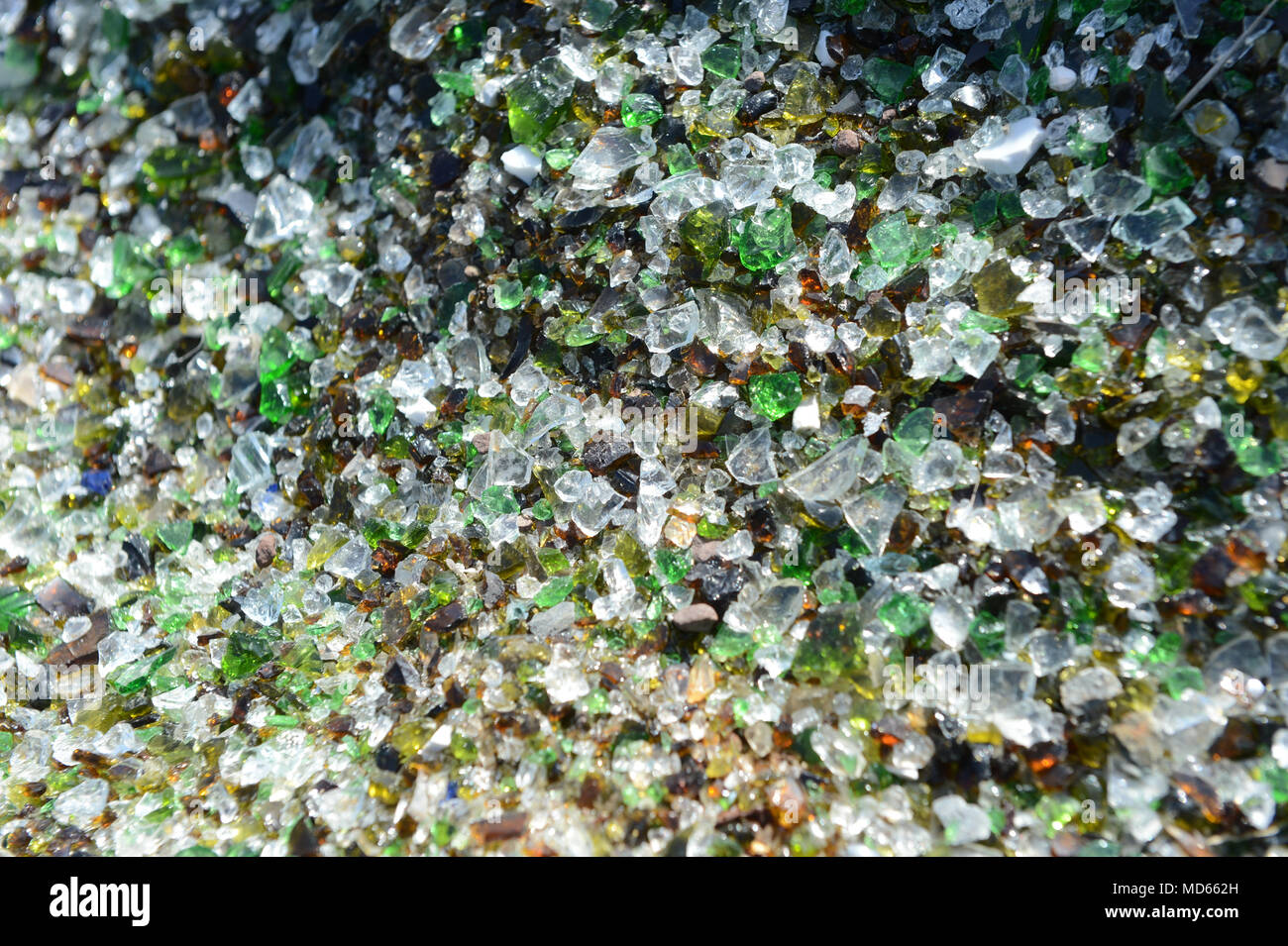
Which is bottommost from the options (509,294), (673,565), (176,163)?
(673,565)

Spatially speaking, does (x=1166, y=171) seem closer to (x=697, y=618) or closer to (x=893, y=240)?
(x=893, y=240)

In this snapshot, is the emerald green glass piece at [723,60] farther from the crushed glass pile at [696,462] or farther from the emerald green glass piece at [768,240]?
the emerald green glass piece at [768,240]

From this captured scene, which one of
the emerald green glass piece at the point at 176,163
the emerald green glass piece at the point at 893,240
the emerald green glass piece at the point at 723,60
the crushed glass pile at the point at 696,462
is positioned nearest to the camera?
the crushed glass pile at the point at 696,462

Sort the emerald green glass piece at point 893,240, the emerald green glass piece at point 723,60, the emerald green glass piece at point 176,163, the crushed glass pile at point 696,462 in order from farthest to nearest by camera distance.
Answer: the emerald green glass piece at point 176,163 → the emerald green glass piece at point 723,60 → the emerald green glass piece at point 893,240 → the crushed glass pile at point 696,462

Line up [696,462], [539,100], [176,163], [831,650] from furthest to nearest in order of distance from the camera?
[176,163] < [539,100] < [696,462] < [831,650]

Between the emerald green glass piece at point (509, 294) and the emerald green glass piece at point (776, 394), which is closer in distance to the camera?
the emerald green glass piece at point (776, 394)

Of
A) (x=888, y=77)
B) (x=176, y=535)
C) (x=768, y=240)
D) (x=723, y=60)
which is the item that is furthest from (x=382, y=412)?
(x=888, y=77)

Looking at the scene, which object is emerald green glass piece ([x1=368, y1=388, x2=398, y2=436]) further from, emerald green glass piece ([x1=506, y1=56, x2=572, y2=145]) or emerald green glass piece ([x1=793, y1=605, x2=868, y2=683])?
emerald green glass piece ([x1=793, y1=605, x2=868, y2=683])

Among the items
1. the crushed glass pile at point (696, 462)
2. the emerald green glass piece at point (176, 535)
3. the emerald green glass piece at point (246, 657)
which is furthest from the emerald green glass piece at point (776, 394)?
the emerald green glass piece at point (176, 535)

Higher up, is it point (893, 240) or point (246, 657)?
point (893, 240)

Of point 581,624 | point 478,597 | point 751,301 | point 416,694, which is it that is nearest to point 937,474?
point 751,301

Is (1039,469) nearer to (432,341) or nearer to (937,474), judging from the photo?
(937,474)
